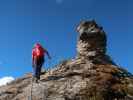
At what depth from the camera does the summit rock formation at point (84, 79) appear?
2228 cm

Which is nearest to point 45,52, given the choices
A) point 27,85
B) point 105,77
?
point 27,85

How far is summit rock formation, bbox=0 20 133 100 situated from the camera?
73.1 feet

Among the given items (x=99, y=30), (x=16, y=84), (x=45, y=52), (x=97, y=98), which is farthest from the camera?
(x=99, y=30)

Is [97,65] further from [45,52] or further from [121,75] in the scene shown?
[45,52]

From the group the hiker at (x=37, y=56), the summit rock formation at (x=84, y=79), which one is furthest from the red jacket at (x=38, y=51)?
the summit rock formation at (x=84, y=79)

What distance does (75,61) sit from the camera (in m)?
26.5

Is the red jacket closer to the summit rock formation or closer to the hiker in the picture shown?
the hiker

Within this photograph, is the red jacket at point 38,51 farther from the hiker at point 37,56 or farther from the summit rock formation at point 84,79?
the summit rock formation at point 84,79

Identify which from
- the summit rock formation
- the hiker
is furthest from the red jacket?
the summit rock formation

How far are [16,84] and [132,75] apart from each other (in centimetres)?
903

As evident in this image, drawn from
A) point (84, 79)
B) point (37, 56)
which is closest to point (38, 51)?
point (37, 56)

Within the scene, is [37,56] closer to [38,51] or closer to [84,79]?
[38,51]

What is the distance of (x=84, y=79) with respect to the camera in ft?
77.7

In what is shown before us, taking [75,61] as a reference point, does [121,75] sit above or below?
below
